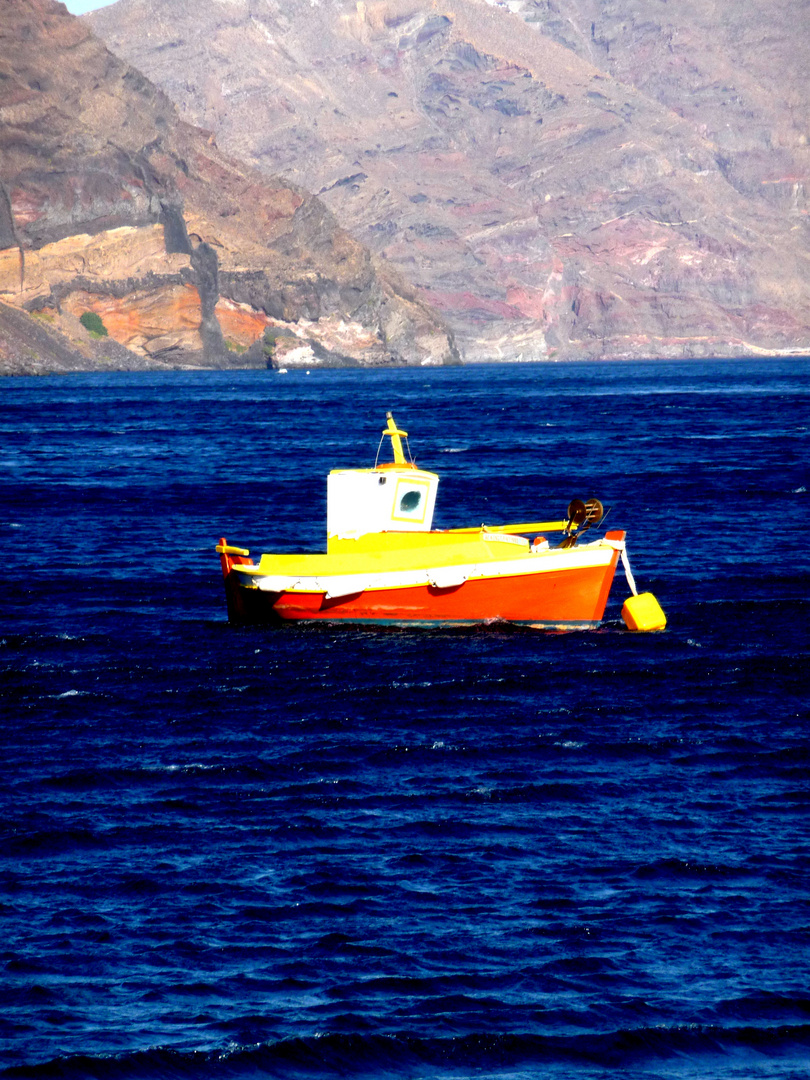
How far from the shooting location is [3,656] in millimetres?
33469

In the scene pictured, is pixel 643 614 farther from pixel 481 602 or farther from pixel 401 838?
pixel 401 838

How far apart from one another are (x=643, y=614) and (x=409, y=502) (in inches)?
267

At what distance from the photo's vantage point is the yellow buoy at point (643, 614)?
35219mm

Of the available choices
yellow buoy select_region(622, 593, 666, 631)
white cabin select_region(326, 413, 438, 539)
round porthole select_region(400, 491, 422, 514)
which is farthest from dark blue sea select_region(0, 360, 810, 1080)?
round porthole select_region(400, 491, 422, 514)

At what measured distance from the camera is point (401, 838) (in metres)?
20.9

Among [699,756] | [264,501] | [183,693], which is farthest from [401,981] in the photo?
[264,501]

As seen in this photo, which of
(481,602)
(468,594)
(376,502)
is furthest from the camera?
(376,502)

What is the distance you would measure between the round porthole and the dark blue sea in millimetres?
3811

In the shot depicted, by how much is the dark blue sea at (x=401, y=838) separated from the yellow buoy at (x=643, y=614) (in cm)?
46

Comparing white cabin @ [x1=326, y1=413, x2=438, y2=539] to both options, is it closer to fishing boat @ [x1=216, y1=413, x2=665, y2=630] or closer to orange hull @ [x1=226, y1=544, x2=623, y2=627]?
fishing boat @ [x1=216, y1=413, x2=665, y2=630]

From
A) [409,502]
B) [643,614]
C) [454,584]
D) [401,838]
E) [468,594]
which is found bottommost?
[401,838]

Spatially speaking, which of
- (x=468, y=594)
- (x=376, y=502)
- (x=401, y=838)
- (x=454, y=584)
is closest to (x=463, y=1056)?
(x=401, y=838)

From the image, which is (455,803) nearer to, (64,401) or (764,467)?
(764,467)

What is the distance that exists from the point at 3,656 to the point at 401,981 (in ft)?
62.4
